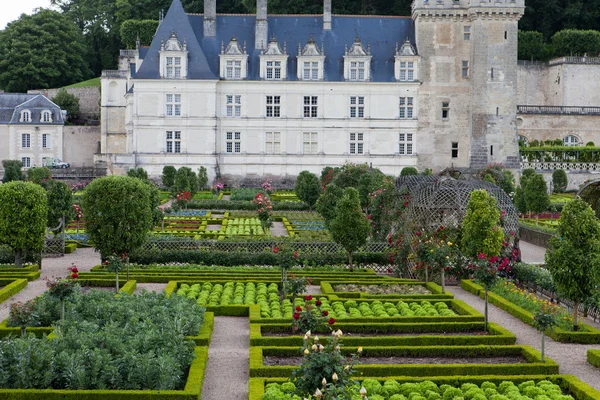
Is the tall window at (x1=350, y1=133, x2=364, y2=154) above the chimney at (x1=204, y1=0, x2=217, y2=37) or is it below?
below

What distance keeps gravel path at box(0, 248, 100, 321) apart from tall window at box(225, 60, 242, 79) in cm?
2495

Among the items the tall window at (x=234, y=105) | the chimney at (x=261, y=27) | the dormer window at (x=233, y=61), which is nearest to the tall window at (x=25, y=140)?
the tall window at (x=234, y=105)

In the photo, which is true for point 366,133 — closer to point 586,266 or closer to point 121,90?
point 121,90

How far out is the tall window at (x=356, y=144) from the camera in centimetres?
5406

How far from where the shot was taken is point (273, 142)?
53969 millimetres

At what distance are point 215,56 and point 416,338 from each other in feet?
130

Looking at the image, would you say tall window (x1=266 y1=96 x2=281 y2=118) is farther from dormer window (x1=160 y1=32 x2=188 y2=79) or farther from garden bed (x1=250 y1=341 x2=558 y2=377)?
garden bed (x1=250 y1=341 x2=558 y2=377)

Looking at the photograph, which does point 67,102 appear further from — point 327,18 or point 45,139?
point 327,18

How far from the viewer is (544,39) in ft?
237

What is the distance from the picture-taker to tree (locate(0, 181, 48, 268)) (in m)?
25.0

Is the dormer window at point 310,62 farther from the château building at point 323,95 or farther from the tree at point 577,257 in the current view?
the tree at point 577,257

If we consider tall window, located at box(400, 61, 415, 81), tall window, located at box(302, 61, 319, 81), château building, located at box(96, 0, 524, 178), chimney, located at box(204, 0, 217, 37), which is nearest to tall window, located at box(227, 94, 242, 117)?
château building, located at box(96, 0, 524, 178)

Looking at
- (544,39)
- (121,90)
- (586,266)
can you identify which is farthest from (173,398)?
(544,39)

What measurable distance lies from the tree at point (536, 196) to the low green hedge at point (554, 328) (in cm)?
1519
